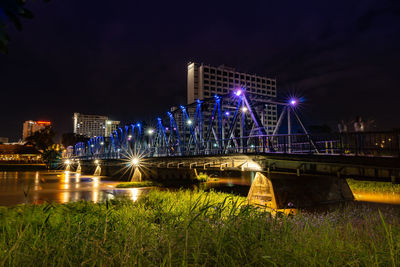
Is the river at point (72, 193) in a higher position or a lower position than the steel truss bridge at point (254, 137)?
lower

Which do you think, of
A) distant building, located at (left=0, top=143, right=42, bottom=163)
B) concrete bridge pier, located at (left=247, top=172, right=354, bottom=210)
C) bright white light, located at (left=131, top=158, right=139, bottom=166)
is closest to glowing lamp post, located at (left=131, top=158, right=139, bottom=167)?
bright white light, located at (left=131, top=158, right=139, bottom=166)

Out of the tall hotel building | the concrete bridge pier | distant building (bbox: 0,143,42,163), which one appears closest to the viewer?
the concrete bridge pier

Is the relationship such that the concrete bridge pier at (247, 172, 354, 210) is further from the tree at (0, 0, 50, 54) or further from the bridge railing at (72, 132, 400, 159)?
the tree at (0, 0, 50, 54)

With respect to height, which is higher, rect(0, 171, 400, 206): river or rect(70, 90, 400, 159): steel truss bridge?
rect(70, 90, 400, 159): steel truss bridge

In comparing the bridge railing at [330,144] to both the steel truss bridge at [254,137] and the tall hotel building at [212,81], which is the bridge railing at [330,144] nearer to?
the steel truss bridge at [254,137]

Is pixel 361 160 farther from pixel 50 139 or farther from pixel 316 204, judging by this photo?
pixel 50 139

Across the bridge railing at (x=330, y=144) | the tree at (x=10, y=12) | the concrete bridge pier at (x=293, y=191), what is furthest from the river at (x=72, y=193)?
the tree at (x=10, y=12)

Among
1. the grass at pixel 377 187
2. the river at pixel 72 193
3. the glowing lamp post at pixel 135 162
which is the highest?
the glowing lamp post at pixel 135 162

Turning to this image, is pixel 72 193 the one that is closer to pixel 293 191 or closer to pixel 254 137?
pixel 254 137

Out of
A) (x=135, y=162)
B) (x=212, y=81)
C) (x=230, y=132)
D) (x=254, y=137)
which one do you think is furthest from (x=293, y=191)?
(x=212, y=81)

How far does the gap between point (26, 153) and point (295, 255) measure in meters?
156

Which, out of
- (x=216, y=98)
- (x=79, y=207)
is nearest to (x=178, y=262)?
(x=79, y=207)

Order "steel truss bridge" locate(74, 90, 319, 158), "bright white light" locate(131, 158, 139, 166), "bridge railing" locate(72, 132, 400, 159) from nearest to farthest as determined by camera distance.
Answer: "bridge railing" locate(72, 132, 400, 159) < "steel truss bridge" locate(74, 90, 319, 158) < "bright white light" locate(131, 158, 139, 166)

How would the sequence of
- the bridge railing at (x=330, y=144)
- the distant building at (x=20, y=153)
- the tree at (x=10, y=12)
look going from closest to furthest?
the tree at (x=10, y=12) < the bridge railing at (x=330, y=144) < the distant building at (x=20, y=153)
